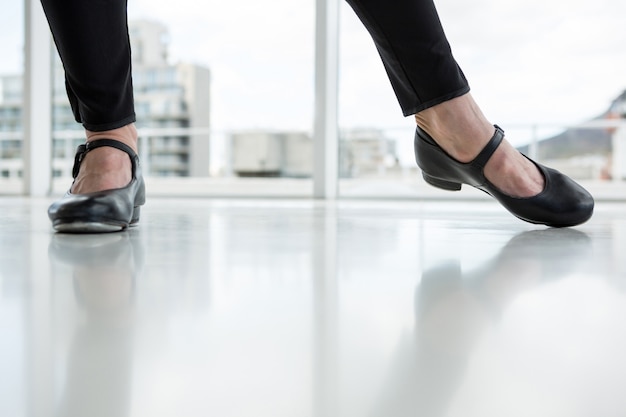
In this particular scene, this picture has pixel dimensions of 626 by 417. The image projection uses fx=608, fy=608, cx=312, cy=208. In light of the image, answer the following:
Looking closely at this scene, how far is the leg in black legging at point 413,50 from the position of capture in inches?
29.7

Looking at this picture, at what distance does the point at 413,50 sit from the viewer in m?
0.78

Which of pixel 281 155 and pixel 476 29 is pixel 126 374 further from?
pixel 281 155

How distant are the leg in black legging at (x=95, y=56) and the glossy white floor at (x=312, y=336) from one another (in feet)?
1.22

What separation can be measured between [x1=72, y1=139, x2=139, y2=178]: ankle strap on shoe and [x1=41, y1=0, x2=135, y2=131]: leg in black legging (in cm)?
2

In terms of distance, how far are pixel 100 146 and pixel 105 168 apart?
0.04 metres

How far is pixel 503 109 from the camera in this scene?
4000mm

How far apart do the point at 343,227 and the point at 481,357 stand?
78cm

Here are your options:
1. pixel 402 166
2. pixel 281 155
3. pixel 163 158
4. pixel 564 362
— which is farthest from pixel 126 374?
pixel 163 158

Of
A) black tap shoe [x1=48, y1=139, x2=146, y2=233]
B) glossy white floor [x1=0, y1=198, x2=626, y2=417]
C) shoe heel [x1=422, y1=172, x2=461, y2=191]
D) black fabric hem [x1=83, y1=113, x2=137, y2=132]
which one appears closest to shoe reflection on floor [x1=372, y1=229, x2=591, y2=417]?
glossy white floor [x1=0, y1=198, x2=626, y2=417]

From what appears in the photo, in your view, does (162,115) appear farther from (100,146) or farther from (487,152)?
(487,152)

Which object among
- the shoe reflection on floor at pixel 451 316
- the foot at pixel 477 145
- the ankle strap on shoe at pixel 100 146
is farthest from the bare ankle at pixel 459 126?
the ankle strap on shoe at pixel 100 146

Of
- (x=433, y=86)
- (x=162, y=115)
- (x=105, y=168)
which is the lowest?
(x=105, y=168)

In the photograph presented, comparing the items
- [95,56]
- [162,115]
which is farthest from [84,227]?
[162,115]

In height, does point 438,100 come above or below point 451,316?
above
